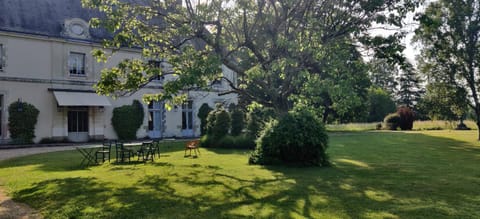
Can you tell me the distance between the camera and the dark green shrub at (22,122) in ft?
62.3

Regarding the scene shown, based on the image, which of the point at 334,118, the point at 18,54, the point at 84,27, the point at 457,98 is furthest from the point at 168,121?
the point at 334,118

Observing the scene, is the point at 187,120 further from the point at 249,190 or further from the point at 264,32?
the point at 249,190

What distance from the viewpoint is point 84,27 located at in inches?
856

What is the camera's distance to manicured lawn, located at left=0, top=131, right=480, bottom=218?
5.17m

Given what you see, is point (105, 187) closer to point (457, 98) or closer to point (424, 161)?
point (424, 161)

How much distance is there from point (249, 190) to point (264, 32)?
17.3 ft

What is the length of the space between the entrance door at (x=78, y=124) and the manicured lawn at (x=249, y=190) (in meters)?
11.6

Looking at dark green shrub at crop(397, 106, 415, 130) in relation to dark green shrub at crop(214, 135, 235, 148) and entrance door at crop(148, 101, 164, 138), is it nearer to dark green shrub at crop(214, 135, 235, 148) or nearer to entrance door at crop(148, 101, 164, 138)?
entrance door at crop(148, 101, 164, 138)

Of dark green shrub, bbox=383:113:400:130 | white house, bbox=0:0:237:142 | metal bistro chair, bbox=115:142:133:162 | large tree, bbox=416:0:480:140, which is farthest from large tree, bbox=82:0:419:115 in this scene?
dark green shrub, bbox=383:113:400:130

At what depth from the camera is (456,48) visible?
19141mm

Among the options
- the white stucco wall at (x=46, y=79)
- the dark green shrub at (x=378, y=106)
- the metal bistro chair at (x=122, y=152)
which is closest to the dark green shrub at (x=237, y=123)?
the white stucco wall at (x=46, y=79)

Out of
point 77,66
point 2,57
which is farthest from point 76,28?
point 2,57

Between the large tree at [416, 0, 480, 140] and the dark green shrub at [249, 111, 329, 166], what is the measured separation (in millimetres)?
11440

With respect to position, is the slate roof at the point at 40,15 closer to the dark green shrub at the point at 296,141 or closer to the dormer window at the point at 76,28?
the dormer window at the point at 76,28
